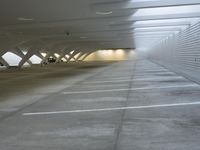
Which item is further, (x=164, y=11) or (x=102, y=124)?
(x=164, y=11)

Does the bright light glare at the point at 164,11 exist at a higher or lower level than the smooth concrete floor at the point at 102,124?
higher

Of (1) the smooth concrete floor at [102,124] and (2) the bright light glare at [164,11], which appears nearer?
(1) the smooth concrete floor at [102,124]

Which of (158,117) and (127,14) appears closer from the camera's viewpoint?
(158,117)

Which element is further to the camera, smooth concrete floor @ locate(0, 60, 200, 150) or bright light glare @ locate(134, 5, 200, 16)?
bright light glare @ locate(134, 5, 200, 16)

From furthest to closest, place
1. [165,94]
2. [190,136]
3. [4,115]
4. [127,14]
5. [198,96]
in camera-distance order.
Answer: [127,14]
[165,94]
[198,96]
[4,115]
[190,136]

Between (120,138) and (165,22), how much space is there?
20558 mm

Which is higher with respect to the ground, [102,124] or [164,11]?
[164,11]

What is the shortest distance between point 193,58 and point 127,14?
4.07m

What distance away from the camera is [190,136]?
6.46 metres

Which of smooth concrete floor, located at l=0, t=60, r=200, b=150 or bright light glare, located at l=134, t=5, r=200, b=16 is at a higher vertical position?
bright light glare, located at l=134, t=5, r=200, b=16

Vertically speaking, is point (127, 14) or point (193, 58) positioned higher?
point (127, 14)

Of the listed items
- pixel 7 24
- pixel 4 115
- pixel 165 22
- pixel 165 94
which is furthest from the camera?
pixel 165 22

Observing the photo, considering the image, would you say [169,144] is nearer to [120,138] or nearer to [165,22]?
[120,138]

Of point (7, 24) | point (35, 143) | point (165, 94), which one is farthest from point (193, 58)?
point (35, 143)
